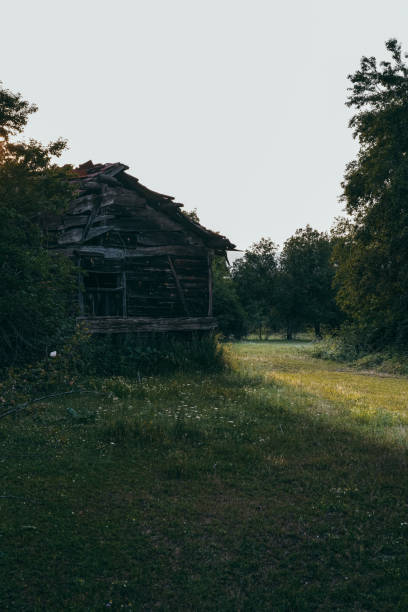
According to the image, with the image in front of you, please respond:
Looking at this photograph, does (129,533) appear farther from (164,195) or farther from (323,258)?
(323,258)

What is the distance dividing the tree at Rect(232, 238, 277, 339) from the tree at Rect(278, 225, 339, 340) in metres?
1.99

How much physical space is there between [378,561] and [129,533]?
2.53 metres

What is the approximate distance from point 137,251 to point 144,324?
2767 millimetres

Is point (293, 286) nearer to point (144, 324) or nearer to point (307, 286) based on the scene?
point (307, 286)

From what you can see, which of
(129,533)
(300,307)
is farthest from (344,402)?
(300,307)

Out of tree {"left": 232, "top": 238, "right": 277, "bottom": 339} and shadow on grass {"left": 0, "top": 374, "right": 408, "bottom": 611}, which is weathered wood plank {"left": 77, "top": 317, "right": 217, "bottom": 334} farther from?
tree {"left": 232, "top": 238, "right": 277, "bottom": 339}

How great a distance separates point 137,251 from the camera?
55.6 feet

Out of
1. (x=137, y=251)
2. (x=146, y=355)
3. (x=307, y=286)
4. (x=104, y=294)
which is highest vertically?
(x=307, y=286)

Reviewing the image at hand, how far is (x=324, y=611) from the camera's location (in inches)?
149

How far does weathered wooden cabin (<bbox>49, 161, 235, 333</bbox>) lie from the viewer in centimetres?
1642

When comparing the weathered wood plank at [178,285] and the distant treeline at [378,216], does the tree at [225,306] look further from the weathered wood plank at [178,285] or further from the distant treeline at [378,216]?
the weathered wood plank at [178,285]

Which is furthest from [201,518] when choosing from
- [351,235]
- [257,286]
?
[257,286]

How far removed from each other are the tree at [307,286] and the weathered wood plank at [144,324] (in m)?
37.7

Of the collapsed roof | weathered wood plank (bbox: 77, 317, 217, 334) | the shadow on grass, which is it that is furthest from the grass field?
the collapsed roof
